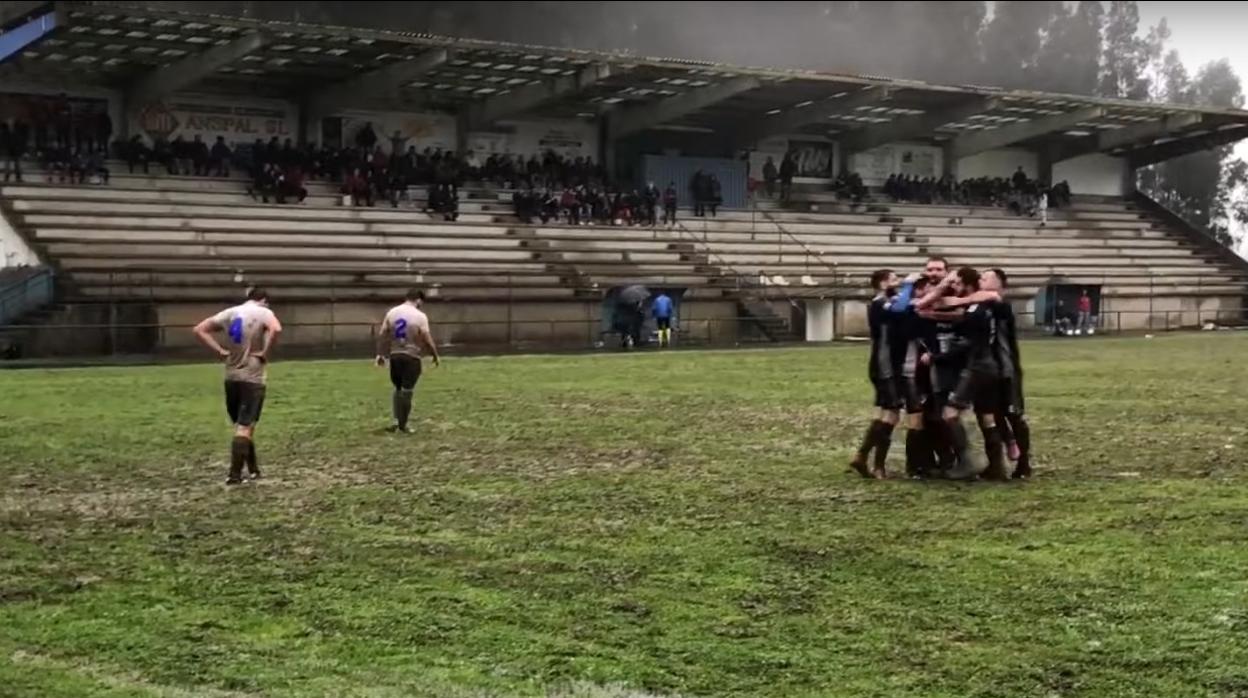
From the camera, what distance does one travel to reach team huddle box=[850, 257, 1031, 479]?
1100 centimetres

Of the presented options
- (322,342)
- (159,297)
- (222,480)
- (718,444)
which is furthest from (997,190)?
(222,480)

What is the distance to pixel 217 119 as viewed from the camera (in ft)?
132

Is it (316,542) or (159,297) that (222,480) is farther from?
(159,297)

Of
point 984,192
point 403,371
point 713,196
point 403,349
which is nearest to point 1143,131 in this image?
point 984,192

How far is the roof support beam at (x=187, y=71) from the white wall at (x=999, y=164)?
99.3 ft

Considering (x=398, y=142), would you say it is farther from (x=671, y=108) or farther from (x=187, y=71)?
(x=671, y=108)

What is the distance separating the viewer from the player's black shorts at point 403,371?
49.7ft

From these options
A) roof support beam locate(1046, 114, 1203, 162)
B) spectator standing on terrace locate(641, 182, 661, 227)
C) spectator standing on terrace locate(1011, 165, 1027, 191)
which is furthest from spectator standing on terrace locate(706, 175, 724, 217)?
roof support beam locate(1046, 114, 1203, 162)

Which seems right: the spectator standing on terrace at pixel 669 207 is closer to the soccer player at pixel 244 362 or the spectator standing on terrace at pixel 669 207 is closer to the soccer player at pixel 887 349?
the soccer player at pixel 887 349

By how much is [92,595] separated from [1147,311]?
143 ft

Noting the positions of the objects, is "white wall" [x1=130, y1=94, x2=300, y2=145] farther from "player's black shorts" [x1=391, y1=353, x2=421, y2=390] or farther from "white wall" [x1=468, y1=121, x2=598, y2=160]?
"player's black shorts" [x1=391, y1=353, x2=421, y2=390]

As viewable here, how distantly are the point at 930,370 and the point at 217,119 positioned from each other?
108 feet

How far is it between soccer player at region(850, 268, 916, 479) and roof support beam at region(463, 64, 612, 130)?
95.0ft

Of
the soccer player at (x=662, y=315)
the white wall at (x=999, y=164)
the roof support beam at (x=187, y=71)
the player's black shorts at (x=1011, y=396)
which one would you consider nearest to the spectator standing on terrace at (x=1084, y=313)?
the white wall at (x=999, y=164)
